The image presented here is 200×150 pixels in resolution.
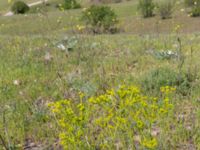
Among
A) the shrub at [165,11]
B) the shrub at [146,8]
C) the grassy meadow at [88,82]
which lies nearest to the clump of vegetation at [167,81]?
the grassy meadow at [88,82]

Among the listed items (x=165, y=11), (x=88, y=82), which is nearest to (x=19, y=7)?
(x=165, y=11)

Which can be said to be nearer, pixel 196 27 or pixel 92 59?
pixel 92 59

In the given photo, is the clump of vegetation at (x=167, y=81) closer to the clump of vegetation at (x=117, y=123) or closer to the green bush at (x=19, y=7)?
the clump of vegetation at (x=117, y=123)

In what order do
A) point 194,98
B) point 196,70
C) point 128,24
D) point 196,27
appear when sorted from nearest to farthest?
1. point 194,98
2. point 196,70
3. point 196,27
4. point 128,24

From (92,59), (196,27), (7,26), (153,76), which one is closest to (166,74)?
(153,76)

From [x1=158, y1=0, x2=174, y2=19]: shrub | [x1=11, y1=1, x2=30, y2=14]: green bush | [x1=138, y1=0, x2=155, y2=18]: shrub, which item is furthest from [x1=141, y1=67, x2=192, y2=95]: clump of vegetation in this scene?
[x1=11, y1=1, x2=30, y2=14]: green bush

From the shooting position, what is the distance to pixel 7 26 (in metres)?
29.4

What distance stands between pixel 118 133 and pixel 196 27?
22753mm

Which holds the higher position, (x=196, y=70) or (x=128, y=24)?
(x=196, y=70)

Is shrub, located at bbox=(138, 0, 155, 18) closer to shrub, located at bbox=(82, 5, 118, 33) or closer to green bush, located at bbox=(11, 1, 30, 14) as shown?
shrub, located at bbox=(82, 5, 118, 33)

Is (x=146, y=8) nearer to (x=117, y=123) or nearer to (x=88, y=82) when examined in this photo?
(x=88, y=82)

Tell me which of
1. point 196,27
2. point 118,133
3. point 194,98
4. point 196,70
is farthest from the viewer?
point 196,27

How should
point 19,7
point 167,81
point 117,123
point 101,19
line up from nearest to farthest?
1. point 117,123
2. point 167,81
3. point 101,19
4. point 19,7

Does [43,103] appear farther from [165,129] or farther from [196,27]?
[196,27]
